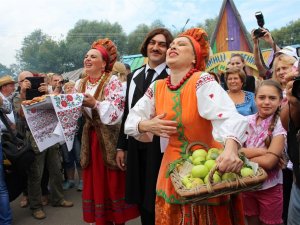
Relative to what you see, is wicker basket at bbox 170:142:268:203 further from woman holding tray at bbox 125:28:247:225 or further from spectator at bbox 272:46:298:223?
spectator at bbox 272:46:298:223

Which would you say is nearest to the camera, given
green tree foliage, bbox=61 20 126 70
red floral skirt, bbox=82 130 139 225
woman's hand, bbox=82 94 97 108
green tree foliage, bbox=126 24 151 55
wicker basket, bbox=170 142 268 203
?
wicker basket, bbox=170 142 268 203

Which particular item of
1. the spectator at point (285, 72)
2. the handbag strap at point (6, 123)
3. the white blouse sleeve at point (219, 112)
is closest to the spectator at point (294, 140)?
the white blouse sleeve at point (219, 112)

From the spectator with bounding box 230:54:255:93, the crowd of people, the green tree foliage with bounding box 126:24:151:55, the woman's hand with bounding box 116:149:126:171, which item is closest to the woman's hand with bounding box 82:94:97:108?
the crowd of people

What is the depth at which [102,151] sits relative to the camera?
124 inches

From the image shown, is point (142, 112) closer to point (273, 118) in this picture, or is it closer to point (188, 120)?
point (188, 120)

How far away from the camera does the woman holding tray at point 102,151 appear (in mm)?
3137

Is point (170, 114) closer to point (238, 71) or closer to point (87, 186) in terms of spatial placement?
point (87, 186)

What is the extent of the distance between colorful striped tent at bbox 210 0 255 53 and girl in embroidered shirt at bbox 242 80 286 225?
837cm

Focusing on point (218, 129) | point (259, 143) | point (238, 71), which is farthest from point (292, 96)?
point (238, 71)

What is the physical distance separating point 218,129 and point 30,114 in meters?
1.79

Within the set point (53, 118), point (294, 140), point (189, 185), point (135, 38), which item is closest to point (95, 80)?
point (53, 118)

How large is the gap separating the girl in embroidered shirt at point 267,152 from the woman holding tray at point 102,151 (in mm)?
1183

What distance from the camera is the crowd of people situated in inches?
76.2

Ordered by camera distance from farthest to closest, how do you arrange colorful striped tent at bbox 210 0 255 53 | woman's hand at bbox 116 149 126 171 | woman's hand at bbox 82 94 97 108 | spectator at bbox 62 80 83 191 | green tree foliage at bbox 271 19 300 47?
green tree foliage at bbox 271 19 300 47 → colorful striped tent at bbox 210 0 255 53 → spectator at bbox 62 80 83 191 → woman's hand at bbox 116 149 126 171 → woman's hand at bbox 82 94 97 108
